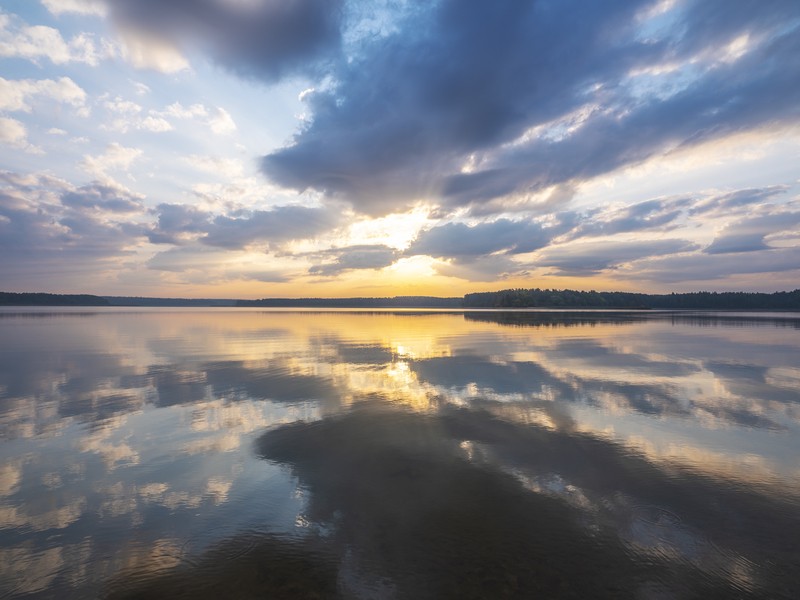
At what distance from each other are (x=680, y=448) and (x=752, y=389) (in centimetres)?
1064

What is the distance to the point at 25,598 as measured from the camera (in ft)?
17.7

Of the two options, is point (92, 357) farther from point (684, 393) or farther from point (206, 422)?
point (684, 393)

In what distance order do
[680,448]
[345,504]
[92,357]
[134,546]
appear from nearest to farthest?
[134,546] < [345,504] < [680,448] < [92,357]

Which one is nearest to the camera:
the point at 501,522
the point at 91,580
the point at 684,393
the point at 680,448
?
the point at 91,580

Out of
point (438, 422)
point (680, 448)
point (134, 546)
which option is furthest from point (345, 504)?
point (680, 448)

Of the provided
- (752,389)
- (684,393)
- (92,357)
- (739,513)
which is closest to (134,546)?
(739,513)

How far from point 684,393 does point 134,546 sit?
19.6 metres

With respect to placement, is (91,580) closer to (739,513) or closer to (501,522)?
(501,522)

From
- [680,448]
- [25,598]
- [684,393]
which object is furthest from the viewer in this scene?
[684,393]

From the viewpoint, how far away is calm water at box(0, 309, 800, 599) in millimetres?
5887

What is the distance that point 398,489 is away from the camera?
8.66 meters

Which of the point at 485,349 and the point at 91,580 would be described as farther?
the point at 485,349

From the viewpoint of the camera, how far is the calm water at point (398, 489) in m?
5.89

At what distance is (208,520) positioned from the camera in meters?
7.32
